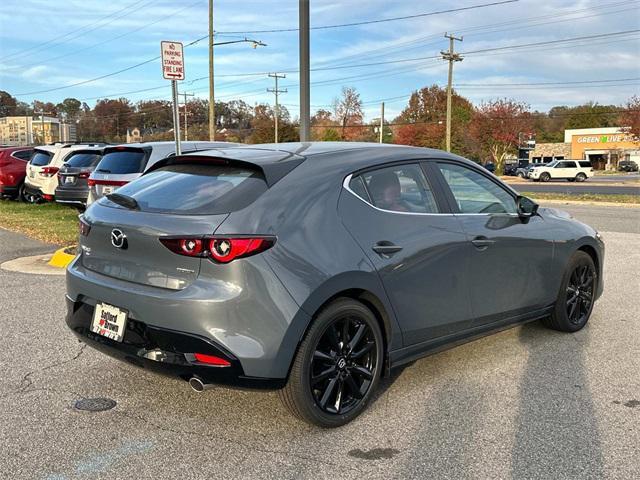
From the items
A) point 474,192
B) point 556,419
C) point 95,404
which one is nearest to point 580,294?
point 474,192

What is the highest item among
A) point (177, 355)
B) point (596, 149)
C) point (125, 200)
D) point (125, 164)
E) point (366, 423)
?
point (596, 149)

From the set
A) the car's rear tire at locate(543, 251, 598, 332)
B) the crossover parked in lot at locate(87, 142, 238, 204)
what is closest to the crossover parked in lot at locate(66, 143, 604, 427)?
the car's rear tire at locate(543, 251, 598, 332)

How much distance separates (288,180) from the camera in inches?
137

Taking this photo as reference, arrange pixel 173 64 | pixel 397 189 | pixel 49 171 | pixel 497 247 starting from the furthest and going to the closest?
pixel 49 171 → pixel 173 64 → pixel 497 247 → pixel 397 189

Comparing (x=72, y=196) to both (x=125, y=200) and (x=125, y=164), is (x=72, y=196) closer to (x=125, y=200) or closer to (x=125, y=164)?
(x=125, y=164)

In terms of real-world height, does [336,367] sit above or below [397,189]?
below

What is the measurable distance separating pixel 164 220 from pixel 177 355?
2.38ft

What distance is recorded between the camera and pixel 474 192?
4.59 metres

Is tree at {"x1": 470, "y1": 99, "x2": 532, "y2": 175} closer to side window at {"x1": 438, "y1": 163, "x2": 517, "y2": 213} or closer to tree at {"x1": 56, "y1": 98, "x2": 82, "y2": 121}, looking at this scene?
side window at {"x1": 438, "y1": 163, "x2": 517, "y2": 213}

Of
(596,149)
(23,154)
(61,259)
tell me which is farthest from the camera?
(596,149)

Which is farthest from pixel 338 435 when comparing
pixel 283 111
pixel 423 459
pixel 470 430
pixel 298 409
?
pixel 283 111

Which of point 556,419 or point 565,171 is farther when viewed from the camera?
point 565,171

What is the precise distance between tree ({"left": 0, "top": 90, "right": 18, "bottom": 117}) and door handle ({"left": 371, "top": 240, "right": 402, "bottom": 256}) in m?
147

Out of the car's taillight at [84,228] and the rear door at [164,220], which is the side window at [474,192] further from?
the car's taillight at [84,228]
